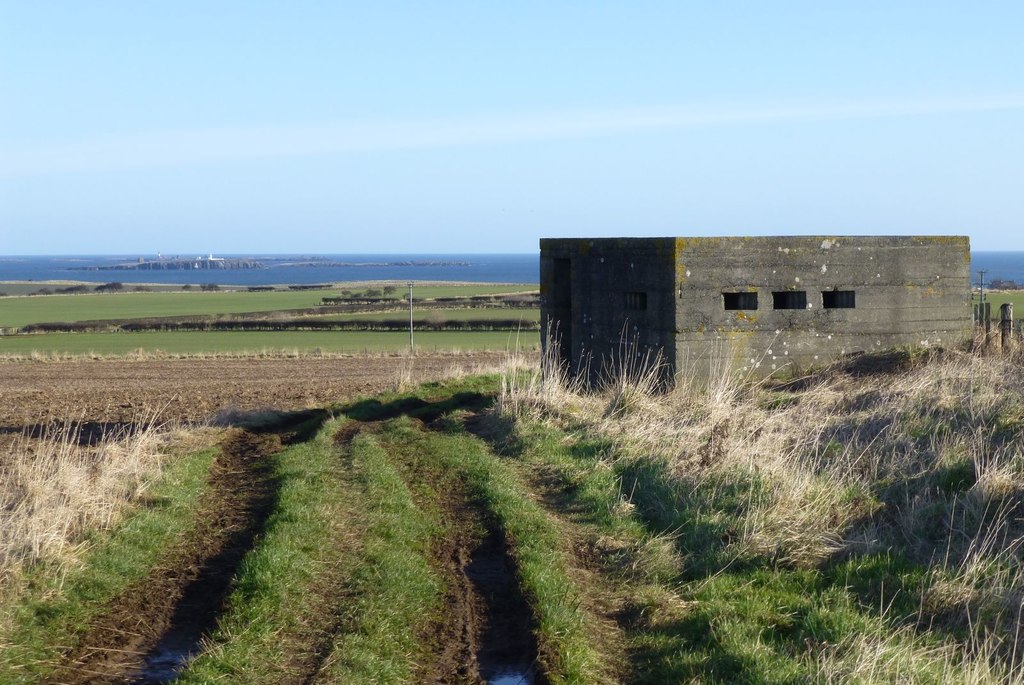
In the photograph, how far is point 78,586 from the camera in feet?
23.1

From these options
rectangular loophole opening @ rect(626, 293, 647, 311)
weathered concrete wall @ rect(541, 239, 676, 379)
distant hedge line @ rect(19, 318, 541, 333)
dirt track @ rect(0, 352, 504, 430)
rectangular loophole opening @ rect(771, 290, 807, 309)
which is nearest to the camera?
weathered concrete wall @ rect(541, 239, 676, 379)

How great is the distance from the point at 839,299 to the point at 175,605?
1141cm

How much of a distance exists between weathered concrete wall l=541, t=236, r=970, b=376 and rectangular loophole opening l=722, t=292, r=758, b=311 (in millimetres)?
15

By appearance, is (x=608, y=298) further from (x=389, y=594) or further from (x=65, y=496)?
(x=389, y=594)

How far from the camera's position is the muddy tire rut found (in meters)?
5.85

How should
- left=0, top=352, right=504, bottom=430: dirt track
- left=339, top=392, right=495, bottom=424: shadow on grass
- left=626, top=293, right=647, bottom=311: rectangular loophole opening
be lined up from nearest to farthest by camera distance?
left=339, top=392, right=495, bottom=424: shadow on grass
left=626, top=293, right=647, bottom=311: rectangular loophole opening
left=0, top=352, right=504, bottom=430: dirt track

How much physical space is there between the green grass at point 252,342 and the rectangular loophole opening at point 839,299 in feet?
60.3

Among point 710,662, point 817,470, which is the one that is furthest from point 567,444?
point 710,662

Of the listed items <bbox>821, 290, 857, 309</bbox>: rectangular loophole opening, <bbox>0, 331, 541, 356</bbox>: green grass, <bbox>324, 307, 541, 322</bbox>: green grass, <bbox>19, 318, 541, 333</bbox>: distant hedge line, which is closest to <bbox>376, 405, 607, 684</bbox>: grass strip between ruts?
<bbox>821, 290, 857, 309</bbox>: rectangular loophole opening

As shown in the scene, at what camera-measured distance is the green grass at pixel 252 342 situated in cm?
3600

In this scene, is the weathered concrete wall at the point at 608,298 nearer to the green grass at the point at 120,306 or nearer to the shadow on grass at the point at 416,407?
the shadow on grass at the point at 416,407

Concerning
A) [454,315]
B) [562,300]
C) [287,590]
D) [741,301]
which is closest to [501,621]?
[287,590]

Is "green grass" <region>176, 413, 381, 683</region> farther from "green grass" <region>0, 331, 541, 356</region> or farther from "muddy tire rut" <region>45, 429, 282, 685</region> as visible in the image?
"green grass" <region>0, 331, 541, 356</region>

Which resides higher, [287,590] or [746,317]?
[746,317]
